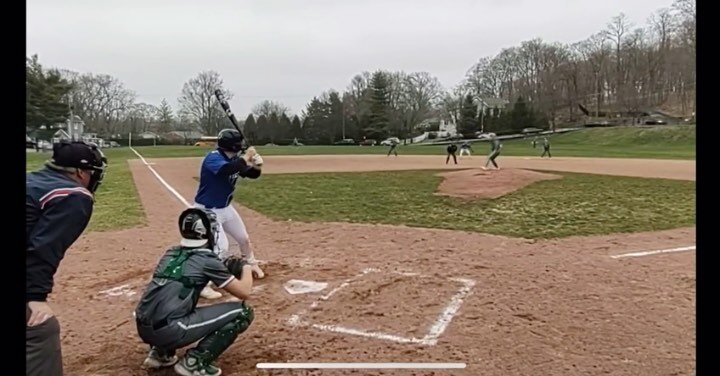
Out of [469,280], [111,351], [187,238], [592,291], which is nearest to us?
[187,238]

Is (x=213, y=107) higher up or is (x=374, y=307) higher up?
(x=213, y=107)

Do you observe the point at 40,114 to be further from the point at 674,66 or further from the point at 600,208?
the point at 674,66

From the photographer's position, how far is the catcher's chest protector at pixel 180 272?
3.48m

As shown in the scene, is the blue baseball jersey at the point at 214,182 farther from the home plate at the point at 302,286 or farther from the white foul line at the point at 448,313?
the white foul line at the point at 448,313

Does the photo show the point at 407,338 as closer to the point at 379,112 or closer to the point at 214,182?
the point at 214,182

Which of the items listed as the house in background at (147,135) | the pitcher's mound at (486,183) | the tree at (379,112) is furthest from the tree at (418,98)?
the pitcher's mound at (486,183)

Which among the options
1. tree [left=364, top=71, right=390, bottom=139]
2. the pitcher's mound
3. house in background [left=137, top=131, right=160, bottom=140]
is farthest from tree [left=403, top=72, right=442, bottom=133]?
the pitcher's mound

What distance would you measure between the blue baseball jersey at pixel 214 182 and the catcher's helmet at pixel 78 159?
8.61ft

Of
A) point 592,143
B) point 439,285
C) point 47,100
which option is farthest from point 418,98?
point 439,285

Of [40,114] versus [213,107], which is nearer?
[40,114]

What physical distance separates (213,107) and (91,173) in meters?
74.8

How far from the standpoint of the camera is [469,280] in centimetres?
611
